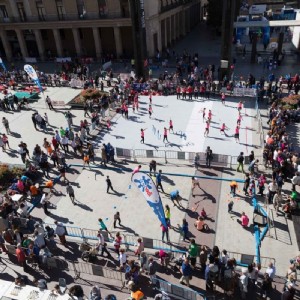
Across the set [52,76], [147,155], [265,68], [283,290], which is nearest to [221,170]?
[147,155]

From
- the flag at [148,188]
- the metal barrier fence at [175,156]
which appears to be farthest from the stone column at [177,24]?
the flag at [148,188]

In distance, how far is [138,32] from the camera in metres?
35.4

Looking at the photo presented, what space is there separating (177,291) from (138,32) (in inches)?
1142

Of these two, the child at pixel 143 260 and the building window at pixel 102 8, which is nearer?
the child at pixel 143 260

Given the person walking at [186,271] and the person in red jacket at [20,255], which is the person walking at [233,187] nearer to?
the person walking at [186,271]

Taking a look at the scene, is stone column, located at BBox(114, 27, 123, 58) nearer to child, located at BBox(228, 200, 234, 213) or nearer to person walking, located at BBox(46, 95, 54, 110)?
person walking, located at BBox(46, 95, 54, 110)

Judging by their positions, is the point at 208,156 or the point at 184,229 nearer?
the point at 184,229

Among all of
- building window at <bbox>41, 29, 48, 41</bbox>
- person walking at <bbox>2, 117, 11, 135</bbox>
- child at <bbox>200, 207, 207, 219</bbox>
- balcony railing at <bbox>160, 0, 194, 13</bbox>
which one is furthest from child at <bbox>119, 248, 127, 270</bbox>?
building window at <bbox>41, 29, 48, 41</bbox>

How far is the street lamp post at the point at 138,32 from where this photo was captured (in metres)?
34.2

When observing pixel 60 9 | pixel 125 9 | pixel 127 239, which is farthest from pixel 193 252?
pixel 60 9

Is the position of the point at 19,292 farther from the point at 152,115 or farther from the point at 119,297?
the point at 152,115

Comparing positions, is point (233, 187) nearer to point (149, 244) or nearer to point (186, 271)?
point (149, 244)

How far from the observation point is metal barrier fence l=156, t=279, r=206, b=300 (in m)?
12.1

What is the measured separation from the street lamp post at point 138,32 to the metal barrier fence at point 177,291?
27.7 meters
